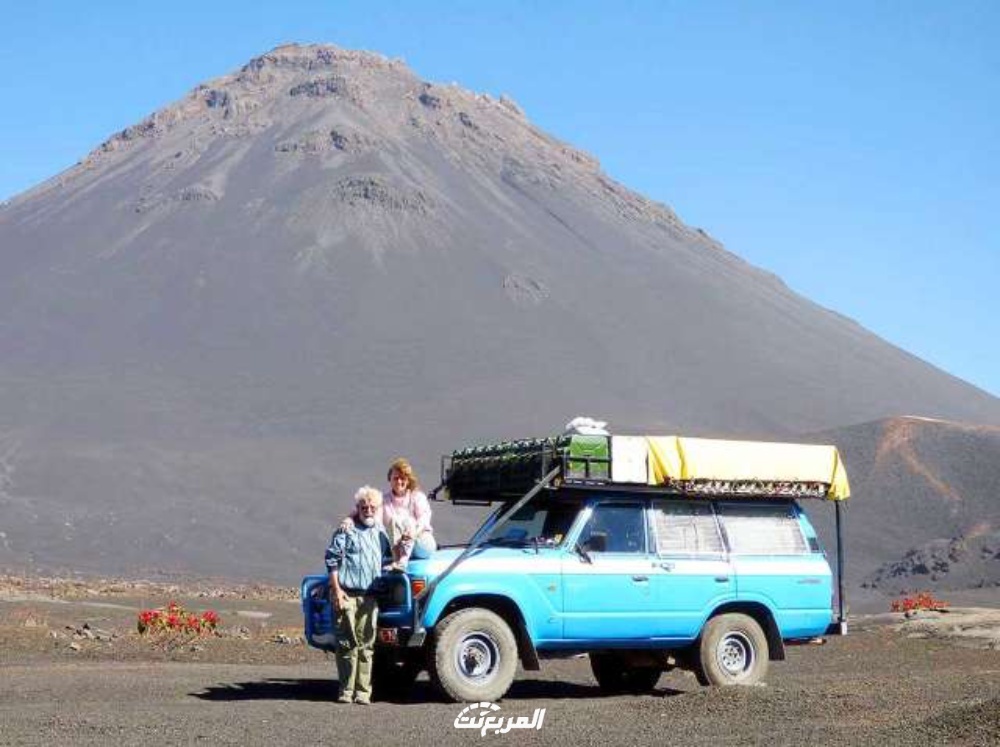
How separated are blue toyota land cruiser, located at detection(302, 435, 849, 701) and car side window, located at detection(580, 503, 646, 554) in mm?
12

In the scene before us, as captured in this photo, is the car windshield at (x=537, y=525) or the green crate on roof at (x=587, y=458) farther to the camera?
the car windshield at (x=537, y=525)

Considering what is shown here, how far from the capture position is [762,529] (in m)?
14.9

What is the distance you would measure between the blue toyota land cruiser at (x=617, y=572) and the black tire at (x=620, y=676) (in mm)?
13

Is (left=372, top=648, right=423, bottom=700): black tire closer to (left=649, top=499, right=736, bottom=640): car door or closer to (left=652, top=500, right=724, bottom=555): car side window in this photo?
(left=649, top=499, right=736, bottom=640): car door

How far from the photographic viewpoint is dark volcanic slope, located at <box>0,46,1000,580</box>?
85812 mm

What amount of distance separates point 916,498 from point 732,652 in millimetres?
61963

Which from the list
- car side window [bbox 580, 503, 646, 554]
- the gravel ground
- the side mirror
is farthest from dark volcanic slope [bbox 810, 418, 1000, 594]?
the side mirror

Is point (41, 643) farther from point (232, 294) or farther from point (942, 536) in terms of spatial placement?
point (232, 294)

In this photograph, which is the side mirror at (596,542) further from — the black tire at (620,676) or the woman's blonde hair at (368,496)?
the woman's blonde hair at (368,496)

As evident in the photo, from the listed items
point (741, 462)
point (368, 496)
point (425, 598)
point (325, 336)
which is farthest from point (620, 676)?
point (325, 336)

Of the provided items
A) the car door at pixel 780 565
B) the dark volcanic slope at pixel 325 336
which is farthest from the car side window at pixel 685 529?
the dark volcanic slope at pixel 325 336

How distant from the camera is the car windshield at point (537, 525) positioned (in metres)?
14.0

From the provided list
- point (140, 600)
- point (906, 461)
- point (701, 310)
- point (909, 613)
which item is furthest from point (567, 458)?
point (701, 310)

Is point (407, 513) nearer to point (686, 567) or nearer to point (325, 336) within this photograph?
point (686, 567)
